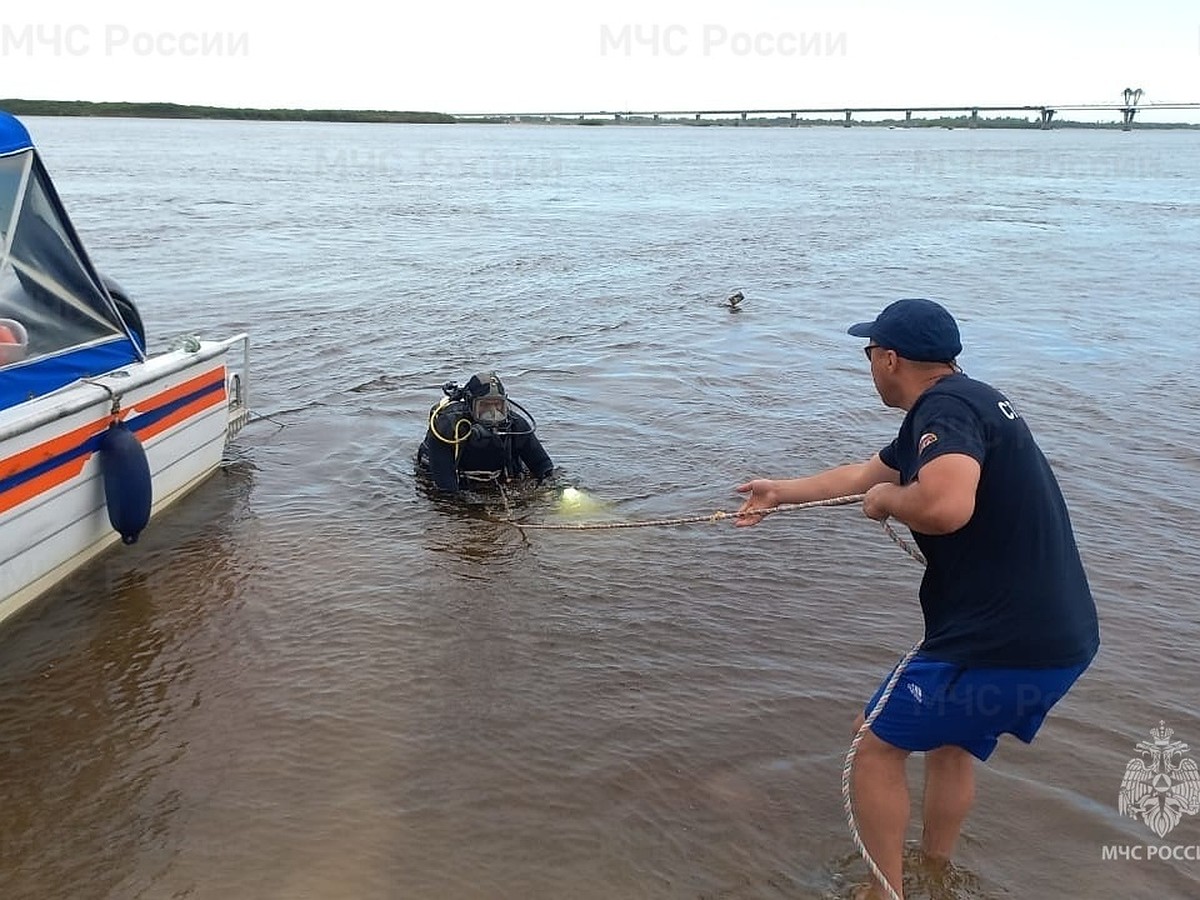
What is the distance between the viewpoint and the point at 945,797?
11.9 ft

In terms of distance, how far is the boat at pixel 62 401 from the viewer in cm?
553

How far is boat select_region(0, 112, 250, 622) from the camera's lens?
553 centimetres

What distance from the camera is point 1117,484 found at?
27.4 ft

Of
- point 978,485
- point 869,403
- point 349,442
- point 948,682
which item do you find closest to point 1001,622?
point 948,682

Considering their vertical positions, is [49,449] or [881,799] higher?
[49,449]

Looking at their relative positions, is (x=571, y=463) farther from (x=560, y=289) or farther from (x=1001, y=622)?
(x=560, y=289)

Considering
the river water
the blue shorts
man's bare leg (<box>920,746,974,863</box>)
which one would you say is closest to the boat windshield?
the river water

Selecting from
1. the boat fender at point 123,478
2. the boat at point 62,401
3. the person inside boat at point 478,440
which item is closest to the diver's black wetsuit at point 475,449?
the person inside boat at point 478,440

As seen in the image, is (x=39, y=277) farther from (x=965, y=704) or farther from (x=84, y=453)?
(x=965, y=704)

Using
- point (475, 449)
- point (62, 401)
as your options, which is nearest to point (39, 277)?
point (62, 401)

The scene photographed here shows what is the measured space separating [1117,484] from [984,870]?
17.7ft

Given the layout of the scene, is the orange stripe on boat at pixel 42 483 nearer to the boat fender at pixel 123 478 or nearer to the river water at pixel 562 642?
the boat fender at pixel 123 478

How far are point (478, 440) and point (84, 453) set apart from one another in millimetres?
2782

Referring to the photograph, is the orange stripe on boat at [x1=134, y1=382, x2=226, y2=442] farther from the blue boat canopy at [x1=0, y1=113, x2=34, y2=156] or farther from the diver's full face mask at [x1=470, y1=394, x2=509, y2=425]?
the diver's full face mask at [x1=470, y1=394, x2=509, y2=425]
